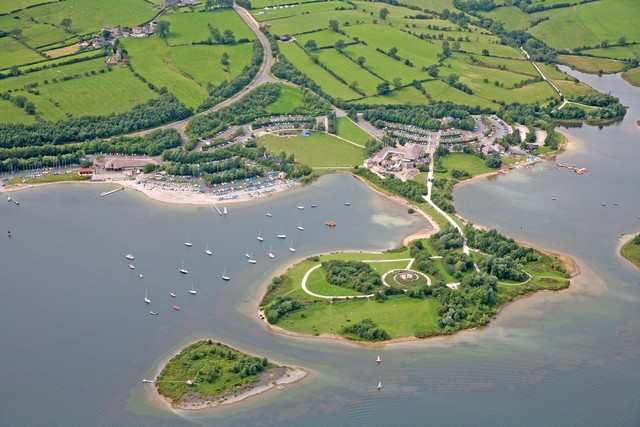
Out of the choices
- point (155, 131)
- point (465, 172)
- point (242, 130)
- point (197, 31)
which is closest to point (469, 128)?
point (465, 172)

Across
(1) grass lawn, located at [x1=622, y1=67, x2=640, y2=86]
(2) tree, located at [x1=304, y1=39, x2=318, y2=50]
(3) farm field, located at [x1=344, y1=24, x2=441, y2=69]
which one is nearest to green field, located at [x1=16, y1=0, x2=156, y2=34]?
(2) tree, located at [x1=304, y1=39, x2=318, y2=50]

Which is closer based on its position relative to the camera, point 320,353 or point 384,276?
point 320,353

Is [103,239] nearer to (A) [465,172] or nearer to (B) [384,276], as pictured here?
(B) [384,276]

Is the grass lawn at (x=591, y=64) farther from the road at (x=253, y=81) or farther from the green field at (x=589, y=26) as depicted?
the road at (x=253, y=81)

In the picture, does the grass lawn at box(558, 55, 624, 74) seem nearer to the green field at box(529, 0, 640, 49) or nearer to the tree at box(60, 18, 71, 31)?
the green field at box(529, 0, 640, 49)

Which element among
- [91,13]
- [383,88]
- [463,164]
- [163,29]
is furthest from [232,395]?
[91,13]

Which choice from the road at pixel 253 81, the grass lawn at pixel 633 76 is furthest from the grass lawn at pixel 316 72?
the grass lawn at pixel 633 76
